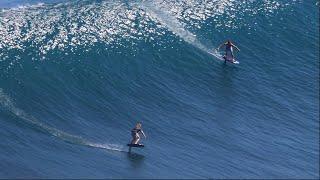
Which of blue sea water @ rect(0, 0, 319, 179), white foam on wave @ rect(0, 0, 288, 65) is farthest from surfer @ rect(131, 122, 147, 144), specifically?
white foam on wave @ rect(0, 0, 288, 65)

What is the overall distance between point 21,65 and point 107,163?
1904cm

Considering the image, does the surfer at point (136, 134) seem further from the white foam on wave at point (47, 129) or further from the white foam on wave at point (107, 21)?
the white foam on wave at point (107, 21)

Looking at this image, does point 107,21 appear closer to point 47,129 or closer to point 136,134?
point 47,129

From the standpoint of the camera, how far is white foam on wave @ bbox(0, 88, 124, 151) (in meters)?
48.0

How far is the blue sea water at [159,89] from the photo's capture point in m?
46.7

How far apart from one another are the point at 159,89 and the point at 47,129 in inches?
514

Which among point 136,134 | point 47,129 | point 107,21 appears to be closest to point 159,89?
point 136,134

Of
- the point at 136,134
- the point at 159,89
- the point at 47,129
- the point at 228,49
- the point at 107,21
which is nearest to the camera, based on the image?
the point at 136,134

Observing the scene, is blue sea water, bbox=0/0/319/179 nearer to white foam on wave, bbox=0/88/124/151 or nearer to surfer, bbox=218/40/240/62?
white foam on wave, bbox=0/88/124/151

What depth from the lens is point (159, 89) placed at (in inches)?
2323

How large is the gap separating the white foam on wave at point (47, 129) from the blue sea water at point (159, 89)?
80mm

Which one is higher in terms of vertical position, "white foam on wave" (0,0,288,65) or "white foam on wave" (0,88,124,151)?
"white foam on wave" (0,0,288,65)

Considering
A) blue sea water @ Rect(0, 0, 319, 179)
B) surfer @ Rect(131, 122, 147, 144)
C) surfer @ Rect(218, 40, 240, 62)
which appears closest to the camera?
blue sea water @ Rect(0, 0, 319, 179)

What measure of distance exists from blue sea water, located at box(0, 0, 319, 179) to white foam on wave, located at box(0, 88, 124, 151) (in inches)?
3.1
